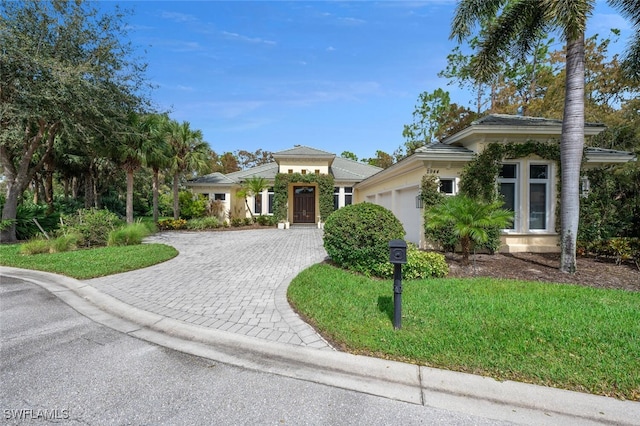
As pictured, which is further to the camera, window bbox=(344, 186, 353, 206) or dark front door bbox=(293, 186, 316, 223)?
window bbox=(344, 186, 353, 206)

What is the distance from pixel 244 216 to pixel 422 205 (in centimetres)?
1538

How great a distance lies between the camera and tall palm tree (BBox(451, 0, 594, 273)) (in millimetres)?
6285

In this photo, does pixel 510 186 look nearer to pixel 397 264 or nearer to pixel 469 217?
pixel 469 217

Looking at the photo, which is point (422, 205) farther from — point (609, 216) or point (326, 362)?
point (326, 362)

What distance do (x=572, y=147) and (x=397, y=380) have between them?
7616mm

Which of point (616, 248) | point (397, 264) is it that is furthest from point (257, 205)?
point (397, 264)

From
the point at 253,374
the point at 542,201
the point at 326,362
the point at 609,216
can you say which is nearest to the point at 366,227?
the point at 326,362

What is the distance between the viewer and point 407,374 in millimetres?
2834

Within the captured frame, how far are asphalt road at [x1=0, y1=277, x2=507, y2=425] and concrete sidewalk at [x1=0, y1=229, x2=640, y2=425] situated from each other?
0.18 meters

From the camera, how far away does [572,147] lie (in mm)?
7020

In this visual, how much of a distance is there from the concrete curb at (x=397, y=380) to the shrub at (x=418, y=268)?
3.37m

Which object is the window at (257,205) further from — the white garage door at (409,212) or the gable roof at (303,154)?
the white garage door at (409,212)

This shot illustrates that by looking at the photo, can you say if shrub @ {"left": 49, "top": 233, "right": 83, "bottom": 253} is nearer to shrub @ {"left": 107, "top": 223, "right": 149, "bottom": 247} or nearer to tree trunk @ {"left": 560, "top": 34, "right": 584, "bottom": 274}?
shrub @ {"left": 107, "top": 223, "right": 149, "bottom": 247}

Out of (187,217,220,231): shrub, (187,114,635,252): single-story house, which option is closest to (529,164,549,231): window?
(187,114,635,252): single-story house
